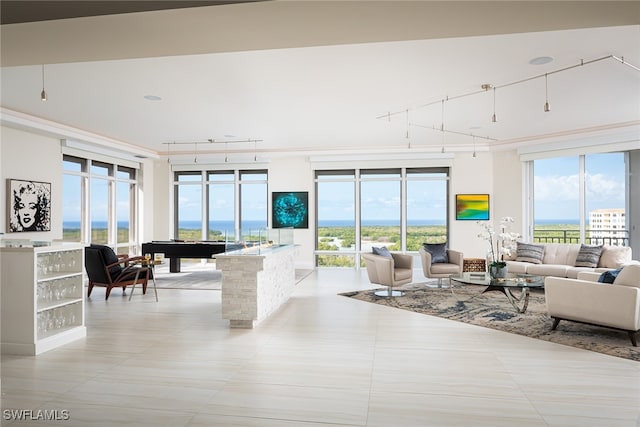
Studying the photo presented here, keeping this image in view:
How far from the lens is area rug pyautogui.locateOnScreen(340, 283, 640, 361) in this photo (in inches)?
178

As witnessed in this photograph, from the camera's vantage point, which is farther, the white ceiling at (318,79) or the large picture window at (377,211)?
the large picture window at (377,211)

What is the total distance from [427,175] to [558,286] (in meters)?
6.07

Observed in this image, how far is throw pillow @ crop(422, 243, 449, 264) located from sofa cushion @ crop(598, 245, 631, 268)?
8.62 feet

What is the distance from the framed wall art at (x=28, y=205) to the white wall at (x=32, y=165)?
8 cm

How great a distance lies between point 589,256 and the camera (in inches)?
299

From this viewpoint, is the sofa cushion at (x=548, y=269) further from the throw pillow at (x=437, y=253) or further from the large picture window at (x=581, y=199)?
the large picture window at (x=581, y=199)

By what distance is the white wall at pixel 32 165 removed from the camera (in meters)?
7.16

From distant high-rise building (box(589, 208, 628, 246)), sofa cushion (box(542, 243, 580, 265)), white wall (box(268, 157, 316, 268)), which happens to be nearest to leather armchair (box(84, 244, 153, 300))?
white wall (box(268, 157, 316, 268))

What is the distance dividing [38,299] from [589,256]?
8.36 meters

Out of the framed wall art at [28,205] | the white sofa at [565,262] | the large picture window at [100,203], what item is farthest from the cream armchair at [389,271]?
the large picture window at [100,203]

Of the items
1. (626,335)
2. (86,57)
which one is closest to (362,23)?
(86,57)

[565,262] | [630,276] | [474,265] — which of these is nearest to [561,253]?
[565,262]

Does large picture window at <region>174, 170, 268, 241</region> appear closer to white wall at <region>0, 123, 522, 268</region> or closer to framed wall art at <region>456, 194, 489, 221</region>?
white wall at <region>0, 123, 522, 268</region>

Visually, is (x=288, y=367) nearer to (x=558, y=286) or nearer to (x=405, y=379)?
(x=405, y=379)
